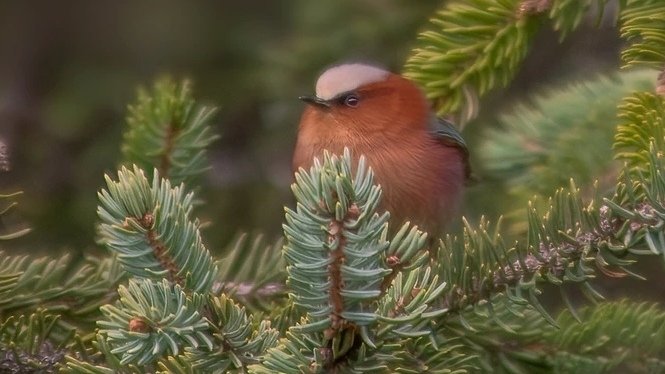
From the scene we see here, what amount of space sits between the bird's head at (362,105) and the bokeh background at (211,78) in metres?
0.39

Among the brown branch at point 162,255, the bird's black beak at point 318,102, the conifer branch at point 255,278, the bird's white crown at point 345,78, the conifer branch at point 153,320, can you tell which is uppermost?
the bird's white crown at point 345,78

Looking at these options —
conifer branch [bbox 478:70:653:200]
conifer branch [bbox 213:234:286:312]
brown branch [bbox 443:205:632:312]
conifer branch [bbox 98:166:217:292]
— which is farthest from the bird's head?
conifer branch [bbox 98:166:217:292]

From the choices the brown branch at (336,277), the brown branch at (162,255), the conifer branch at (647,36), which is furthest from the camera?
the conifer branch at (647,36)

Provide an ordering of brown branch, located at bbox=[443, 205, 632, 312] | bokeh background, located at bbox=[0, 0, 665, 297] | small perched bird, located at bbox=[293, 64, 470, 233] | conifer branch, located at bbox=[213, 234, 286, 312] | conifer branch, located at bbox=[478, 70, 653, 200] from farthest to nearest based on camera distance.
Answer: bokeh background, located at bbox=[0, 0, 665, 297] → small perched bird, located at bbox=[293, 64, 470, 233] → conifer branch, located at bbox=[478, 70, 653, 200] → conifer branch, located at bbox=[213, 234, 286, 312] → brown branch, located at bbox=[443, 205, 632, 312]

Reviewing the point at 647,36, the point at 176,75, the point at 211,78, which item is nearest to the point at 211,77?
the point at 211,78

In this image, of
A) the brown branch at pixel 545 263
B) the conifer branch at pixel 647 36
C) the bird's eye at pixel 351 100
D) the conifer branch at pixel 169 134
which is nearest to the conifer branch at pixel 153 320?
the brown branch at pixel 545 263

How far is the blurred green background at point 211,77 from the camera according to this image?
3.45 metres

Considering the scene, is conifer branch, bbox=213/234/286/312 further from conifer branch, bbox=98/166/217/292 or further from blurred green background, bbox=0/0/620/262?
blurred green background, bbox=0/0/620/262

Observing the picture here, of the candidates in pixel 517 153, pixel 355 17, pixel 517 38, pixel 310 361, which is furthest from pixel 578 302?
pixel 310 361

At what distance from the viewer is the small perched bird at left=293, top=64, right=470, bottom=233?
2.78 metres

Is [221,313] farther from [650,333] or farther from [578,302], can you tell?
[578,302]

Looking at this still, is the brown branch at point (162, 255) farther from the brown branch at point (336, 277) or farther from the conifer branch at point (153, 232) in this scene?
the brown branch at point (336, 277)

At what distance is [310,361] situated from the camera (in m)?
1.42

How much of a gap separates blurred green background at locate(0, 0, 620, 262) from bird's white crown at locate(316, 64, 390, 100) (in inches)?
19.9
